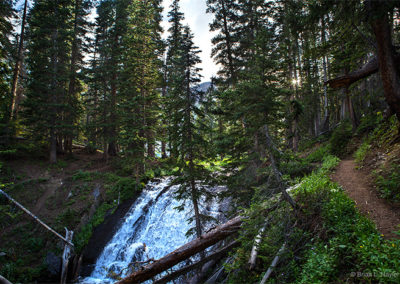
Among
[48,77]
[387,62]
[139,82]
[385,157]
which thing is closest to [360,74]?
[387,62]

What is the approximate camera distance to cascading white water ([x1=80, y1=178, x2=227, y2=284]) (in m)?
10.3

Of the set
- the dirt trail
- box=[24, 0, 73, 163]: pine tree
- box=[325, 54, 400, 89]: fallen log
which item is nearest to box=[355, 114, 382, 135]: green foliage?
the dirt trail

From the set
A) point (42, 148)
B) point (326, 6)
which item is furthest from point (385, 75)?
point (42, 148)

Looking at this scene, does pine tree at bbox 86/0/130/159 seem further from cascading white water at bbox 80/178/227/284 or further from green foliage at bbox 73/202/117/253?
cascading white water at bbox 80/178/227/284

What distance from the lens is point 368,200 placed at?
210 inches

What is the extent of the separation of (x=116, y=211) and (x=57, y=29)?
21346 mm

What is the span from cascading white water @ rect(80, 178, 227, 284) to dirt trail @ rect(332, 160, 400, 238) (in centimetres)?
601

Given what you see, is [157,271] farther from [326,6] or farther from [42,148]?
[42,148]

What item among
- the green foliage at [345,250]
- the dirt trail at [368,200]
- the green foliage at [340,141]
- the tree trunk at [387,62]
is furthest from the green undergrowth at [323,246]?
the green foliage at [340,141]

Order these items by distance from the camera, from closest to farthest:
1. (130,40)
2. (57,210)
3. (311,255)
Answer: (311,255)
(57,210)
(130,40)

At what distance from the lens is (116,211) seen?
47.3ft

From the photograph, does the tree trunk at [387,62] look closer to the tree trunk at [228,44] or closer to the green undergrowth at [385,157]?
the green undergrowth at [385,157]

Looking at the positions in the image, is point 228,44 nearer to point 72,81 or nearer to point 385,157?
point 385,157

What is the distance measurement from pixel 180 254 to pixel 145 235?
6316 millimetres
